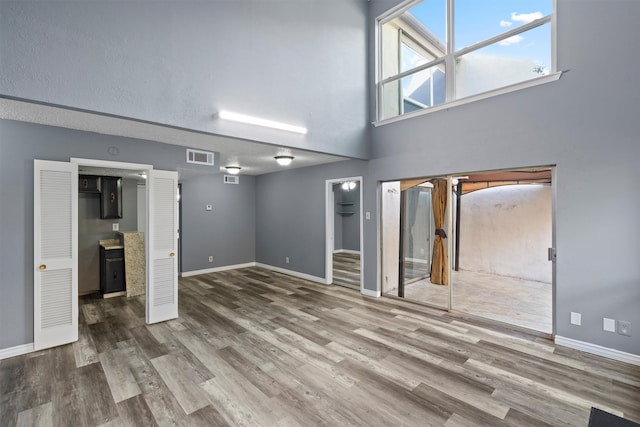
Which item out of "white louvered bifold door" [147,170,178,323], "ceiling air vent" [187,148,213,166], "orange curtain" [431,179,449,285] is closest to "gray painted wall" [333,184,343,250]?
"orange curtain" [431,179,449,285]

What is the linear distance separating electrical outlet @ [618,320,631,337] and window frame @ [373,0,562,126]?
2.69m

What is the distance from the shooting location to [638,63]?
2.89 meters

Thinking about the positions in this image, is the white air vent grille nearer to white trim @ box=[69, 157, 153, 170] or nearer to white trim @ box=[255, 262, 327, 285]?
white trim @ box=[255, 262, 327, 285]

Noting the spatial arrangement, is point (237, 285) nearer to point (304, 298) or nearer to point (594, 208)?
point (304, 298)

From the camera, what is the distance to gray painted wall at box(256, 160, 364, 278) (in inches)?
238

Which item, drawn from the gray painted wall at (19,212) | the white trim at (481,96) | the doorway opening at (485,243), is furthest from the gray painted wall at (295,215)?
the gray painted wall at (19,212)

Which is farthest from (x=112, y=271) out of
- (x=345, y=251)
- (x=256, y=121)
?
(x=345, y=251)

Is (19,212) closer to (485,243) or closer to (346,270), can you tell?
(346,270)

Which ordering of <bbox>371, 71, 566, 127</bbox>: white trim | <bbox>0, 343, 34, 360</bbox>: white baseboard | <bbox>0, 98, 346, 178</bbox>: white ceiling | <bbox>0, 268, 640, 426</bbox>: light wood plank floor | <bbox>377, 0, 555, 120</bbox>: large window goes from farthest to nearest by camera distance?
1. <bbox>377, 0, 555, 120</bbox>: large window
2. <bbox>371, 71, 566, 127</bbox>: white trim
3. <bbox>0, 343, 34, 360</bbox>: white baseboard
4. <bbox>0, 98, 346, 178</bbox>: white ceiling
5. <bbox>0, 268, 640, 426</bbox>: light wood plank floor

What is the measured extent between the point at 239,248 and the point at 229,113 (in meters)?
4.65

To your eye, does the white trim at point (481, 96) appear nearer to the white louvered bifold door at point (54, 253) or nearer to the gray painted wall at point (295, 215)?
the gray painted wall at point (295, 215)

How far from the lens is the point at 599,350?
3.09 metres

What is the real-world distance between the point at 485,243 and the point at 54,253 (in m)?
7.47

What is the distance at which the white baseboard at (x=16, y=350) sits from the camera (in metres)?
3.03
